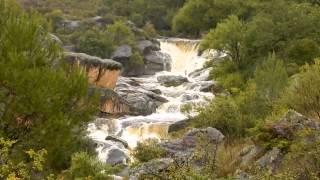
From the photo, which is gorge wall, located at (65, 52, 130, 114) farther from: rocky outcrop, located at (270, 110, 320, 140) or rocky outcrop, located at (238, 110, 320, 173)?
rocky outcrop, located at (270, 110, 320, 140)

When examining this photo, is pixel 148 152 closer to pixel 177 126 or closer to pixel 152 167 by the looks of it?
pixel 152 167

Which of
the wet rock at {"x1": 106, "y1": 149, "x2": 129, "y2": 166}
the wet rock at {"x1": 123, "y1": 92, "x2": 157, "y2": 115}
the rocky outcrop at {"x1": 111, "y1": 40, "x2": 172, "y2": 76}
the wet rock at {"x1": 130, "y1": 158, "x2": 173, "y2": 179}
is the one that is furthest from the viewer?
the rocky outcrop at {"x1": 111, "y1": 40, "x2": 172, "y2": 76}

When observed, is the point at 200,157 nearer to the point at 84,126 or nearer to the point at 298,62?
the point at 84,126

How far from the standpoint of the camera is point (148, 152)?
18.9m

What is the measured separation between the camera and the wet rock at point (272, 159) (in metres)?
14.2

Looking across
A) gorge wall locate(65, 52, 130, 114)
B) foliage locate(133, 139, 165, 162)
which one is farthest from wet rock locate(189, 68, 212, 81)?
foliage locate(133, 139, 165, 162)

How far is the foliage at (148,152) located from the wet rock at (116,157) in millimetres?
8178

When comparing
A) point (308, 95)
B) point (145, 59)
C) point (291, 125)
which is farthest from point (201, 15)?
point (291, 125)

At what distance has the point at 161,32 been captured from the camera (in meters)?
70.4

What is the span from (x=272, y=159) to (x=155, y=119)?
846 inches

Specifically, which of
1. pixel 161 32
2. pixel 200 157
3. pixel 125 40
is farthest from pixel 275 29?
pixel 161 32

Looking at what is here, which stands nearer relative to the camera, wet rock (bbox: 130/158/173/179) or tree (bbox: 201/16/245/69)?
wet rock (bbox: 130/158/173/179)

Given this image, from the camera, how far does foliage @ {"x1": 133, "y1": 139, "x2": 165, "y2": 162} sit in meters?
18.7

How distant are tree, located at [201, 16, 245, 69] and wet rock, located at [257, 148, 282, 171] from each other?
2699 centimetres
